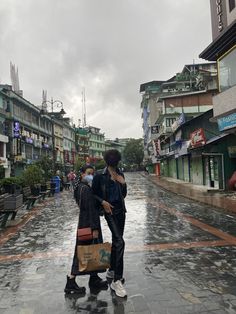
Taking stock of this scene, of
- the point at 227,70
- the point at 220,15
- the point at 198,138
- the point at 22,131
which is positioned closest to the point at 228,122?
the point at 227,70

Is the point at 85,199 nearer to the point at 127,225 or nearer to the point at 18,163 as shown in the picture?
the point at 127,225

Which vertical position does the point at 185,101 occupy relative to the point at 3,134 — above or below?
above

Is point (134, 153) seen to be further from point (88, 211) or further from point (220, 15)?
point (88, 211)

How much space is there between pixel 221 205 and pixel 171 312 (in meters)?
11.8

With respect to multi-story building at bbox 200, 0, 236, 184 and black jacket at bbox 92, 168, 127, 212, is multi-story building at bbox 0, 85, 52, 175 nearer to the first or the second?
multi-story building at bbox 200, 0, 236, 184

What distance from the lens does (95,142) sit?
392 ft

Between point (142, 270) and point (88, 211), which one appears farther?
point (142, 270)

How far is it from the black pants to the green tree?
10957 centimetres

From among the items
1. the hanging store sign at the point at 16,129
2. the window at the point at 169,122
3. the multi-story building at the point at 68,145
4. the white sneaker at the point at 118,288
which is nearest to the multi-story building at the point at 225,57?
the white sneaker at the point at 118,288

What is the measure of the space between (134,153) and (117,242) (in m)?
111

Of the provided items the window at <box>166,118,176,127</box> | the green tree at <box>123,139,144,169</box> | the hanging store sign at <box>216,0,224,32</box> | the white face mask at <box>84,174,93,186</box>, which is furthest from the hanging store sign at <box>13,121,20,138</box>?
the green tree at <box>123,139,144,169</box>

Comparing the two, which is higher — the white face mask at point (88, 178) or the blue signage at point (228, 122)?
the blue signage at point (228, 122)

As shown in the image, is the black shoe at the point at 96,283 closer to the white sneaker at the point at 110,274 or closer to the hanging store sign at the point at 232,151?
the white sneaker at the point at 110,274

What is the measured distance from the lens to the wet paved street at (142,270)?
4520 mm
